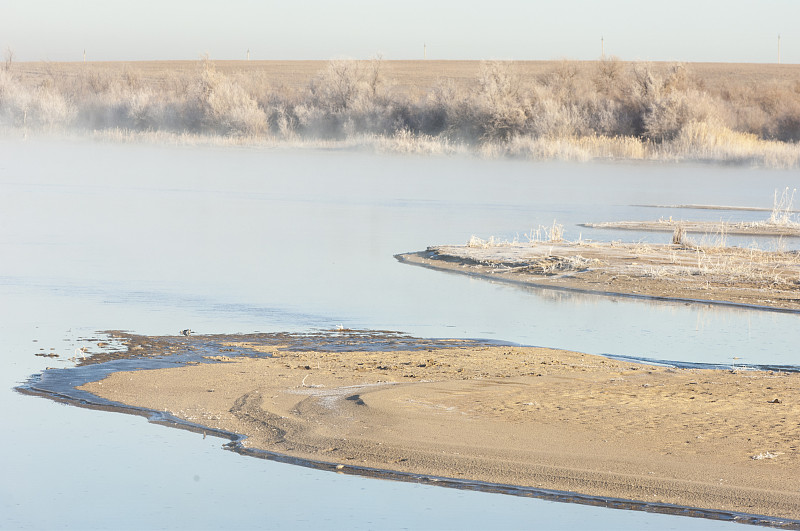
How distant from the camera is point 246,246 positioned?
20078 mm

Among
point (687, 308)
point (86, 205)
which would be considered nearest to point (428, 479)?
point (687, 308)

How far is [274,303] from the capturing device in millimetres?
13828

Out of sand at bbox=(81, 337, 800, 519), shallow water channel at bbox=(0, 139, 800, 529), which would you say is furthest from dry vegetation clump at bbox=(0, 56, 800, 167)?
sand at bbox=(81, 337, 800, 519)

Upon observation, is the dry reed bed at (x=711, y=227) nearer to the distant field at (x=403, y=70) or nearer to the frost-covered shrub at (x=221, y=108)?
the frost-covered shrub at (x=221, y=108)

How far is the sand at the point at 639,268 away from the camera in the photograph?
15.0 m

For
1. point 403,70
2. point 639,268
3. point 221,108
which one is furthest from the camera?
point 403,70

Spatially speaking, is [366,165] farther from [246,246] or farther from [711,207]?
[246,246]

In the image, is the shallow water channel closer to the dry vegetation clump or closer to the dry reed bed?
the dry reed bed

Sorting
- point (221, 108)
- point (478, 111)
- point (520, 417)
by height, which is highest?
point (478, 111)

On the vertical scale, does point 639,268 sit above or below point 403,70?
below

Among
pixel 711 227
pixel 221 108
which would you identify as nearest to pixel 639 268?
pixel 711 227

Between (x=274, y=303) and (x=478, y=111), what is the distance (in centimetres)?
3901

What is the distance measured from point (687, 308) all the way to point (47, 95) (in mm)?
59200

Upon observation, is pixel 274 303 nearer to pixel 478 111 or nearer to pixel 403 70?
pixel 478 111
